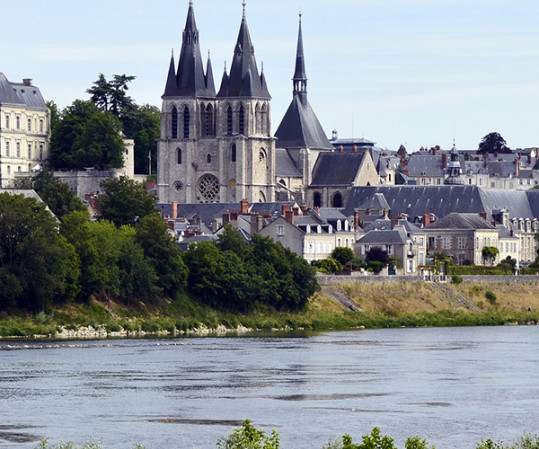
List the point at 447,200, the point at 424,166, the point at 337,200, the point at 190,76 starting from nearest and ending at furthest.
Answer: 1. the point at 447,200
2. the point at 190,76
3. the point at 337,200
4. the point at 424,166

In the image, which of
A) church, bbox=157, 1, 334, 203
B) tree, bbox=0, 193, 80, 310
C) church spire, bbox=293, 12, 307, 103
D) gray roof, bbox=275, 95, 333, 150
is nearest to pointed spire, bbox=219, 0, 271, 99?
church, bbox=157, 1, 334, 203

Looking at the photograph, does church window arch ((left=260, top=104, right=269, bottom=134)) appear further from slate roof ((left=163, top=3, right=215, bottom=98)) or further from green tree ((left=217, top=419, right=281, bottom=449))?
green tree ((left=217, top=419, right=281, bottom=449))

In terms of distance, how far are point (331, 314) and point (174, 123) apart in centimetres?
4258

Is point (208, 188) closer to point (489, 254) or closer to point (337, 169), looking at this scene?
point (337, 169)

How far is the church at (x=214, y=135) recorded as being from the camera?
126 m

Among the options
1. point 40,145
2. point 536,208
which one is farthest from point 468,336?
point 40,145

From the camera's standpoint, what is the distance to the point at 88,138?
12544 cm

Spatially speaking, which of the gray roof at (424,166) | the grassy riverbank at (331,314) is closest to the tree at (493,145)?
the gray roof at (424,166)

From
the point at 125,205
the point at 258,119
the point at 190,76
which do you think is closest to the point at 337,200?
the point at 258,119

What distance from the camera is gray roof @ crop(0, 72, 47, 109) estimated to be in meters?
123

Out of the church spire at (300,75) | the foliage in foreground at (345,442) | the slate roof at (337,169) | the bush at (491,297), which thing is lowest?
the foliage in foreground at (345,442)

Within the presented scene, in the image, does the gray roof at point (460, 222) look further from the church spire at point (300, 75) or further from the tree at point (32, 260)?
the tree at point (32, 260)

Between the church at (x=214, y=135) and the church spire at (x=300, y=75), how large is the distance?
862 cm

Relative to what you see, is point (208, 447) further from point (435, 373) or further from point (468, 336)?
point (468, 336)
